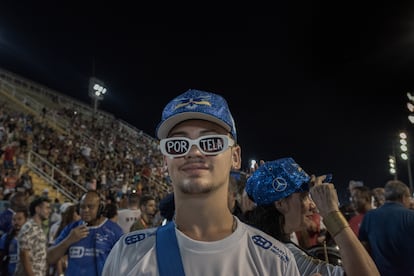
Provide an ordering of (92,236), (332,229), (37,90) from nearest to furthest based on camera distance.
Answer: (332,229), (92,236), (37,90)

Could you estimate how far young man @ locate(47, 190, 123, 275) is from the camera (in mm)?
4539

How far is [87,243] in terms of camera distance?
4.64 m

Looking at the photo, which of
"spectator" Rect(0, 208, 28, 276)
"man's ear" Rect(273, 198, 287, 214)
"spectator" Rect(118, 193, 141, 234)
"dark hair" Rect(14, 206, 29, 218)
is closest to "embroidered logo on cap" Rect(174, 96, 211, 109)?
"man's ear" Rect(273, 198, 287, 214)

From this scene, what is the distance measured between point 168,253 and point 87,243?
10.4ft

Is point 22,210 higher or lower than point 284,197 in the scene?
higher

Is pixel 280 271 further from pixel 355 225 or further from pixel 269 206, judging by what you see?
pixel 355 225

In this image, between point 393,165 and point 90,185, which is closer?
point 90,185

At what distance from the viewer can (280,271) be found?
5.81 feet

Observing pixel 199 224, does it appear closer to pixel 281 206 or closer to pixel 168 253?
pixel 168 253

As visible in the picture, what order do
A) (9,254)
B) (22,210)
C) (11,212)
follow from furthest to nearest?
(11,212) < (22,210) < (9,254)

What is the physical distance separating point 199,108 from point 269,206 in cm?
118

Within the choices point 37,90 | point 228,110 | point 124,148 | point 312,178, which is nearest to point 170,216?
point 312,178

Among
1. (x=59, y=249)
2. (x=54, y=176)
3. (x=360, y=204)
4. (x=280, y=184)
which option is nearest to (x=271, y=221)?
(x=280, y=184)

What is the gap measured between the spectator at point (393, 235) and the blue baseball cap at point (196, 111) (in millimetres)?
3184
